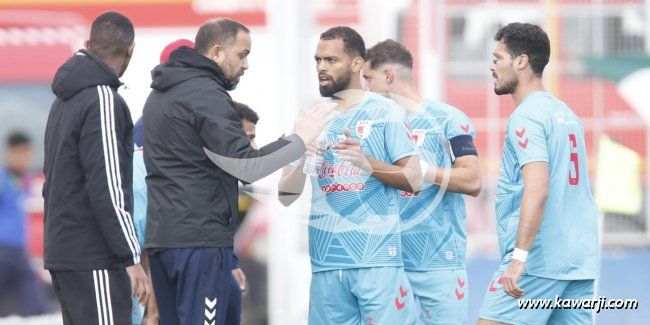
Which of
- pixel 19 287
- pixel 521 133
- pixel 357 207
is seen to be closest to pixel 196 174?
pixel 357 207

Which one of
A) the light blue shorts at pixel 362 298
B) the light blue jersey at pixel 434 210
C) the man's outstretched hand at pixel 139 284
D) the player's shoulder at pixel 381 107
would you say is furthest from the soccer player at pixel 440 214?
the man's outstretched hand at pixel 139 284

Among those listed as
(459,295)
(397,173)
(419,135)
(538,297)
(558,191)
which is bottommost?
(459,295)

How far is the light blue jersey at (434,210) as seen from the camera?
6.43 meters

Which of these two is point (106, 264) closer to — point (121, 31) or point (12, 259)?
point (121, 31)

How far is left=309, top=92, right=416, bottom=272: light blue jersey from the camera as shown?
564 cm

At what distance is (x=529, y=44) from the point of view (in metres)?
5.66

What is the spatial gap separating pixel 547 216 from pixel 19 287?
21.9 ft

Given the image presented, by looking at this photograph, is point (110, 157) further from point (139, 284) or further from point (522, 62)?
point (522, 62)

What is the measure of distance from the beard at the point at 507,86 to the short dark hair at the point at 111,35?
1819 mm

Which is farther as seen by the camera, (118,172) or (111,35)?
(111,35)

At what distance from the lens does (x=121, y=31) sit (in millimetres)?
5465

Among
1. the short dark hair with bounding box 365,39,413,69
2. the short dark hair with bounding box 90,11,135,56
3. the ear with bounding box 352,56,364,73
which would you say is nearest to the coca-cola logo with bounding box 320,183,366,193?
the ear with bounding box 352,56,364,73

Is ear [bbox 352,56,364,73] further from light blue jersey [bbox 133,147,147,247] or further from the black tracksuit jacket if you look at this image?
light blue jersey [bbox 133,147,147,247]

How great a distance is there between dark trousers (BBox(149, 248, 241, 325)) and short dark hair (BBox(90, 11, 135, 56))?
988 mm
